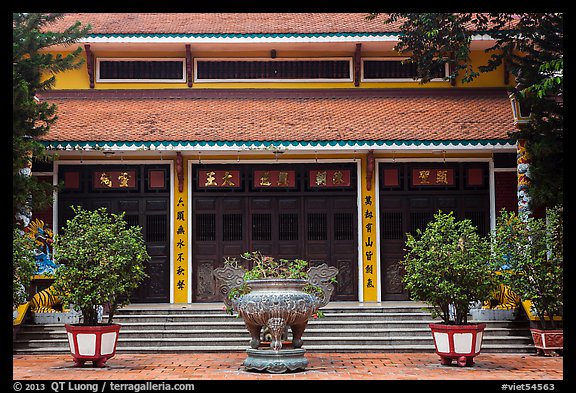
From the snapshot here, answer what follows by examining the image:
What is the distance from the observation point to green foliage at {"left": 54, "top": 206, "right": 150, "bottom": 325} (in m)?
10.9

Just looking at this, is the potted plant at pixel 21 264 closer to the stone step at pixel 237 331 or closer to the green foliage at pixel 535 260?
the stone step at pixel 237 331

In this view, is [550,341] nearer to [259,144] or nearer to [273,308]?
[273,308]

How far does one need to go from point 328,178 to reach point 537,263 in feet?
16.4

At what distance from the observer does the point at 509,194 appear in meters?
15.6

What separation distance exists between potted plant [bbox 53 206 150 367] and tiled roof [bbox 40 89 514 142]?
12.4 ft

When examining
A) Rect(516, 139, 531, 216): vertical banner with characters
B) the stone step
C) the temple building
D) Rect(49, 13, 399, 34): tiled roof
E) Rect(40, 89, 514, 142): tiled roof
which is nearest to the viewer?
the stone step

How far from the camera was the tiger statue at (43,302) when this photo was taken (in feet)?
44.6

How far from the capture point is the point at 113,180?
1578cm

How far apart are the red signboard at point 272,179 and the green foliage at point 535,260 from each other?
15.6 ft

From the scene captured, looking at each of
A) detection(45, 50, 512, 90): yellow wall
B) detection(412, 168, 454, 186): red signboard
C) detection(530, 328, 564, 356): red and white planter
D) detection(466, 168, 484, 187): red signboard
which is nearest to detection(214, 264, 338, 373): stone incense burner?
detection(530, 328, 564, 356): red and white planter

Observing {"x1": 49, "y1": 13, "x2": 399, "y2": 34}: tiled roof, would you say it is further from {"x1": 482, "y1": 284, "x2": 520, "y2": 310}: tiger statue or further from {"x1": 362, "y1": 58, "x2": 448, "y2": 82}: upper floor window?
{"x1": 482, "y1": 284, "x2": 520, "y2": 310}: tiger statue
